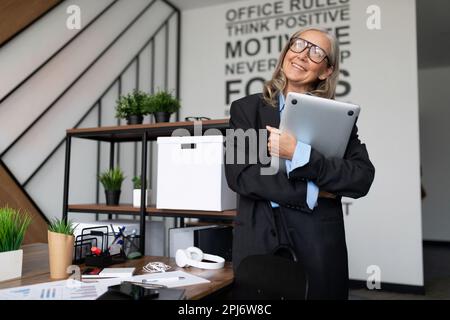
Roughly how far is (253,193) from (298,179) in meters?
0.13

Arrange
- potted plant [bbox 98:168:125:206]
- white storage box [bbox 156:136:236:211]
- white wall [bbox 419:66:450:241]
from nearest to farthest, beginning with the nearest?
1. white storage box [bbox 156:136:236:211]
2. potted plant [bbox 98:168:125:206]
3. white wall [bbox 419:66:450:241]

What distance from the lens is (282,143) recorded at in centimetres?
98

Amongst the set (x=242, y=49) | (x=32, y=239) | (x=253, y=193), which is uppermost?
(x=242, y=49)

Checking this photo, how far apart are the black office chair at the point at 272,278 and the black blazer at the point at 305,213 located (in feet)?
0.18

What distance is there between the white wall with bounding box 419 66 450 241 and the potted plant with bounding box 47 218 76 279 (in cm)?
604

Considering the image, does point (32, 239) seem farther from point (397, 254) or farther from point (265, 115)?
point (397, 254)

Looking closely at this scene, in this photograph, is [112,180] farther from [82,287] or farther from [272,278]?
[272,278]

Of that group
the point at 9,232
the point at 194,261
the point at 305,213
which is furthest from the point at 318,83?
the point at 9,232

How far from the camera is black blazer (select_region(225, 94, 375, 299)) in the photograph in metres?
0.97

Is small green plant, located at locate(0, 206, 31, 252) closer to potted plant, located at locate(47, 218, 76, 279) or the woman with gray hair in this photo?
potted plant, located at locate(47, 218, 76, 279)

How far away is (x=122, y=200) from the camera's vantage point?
3.15 m

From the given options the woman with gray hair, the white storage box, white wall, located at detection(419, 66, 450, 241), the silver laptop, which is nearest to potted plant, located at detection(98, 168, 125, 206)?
the white storage box
